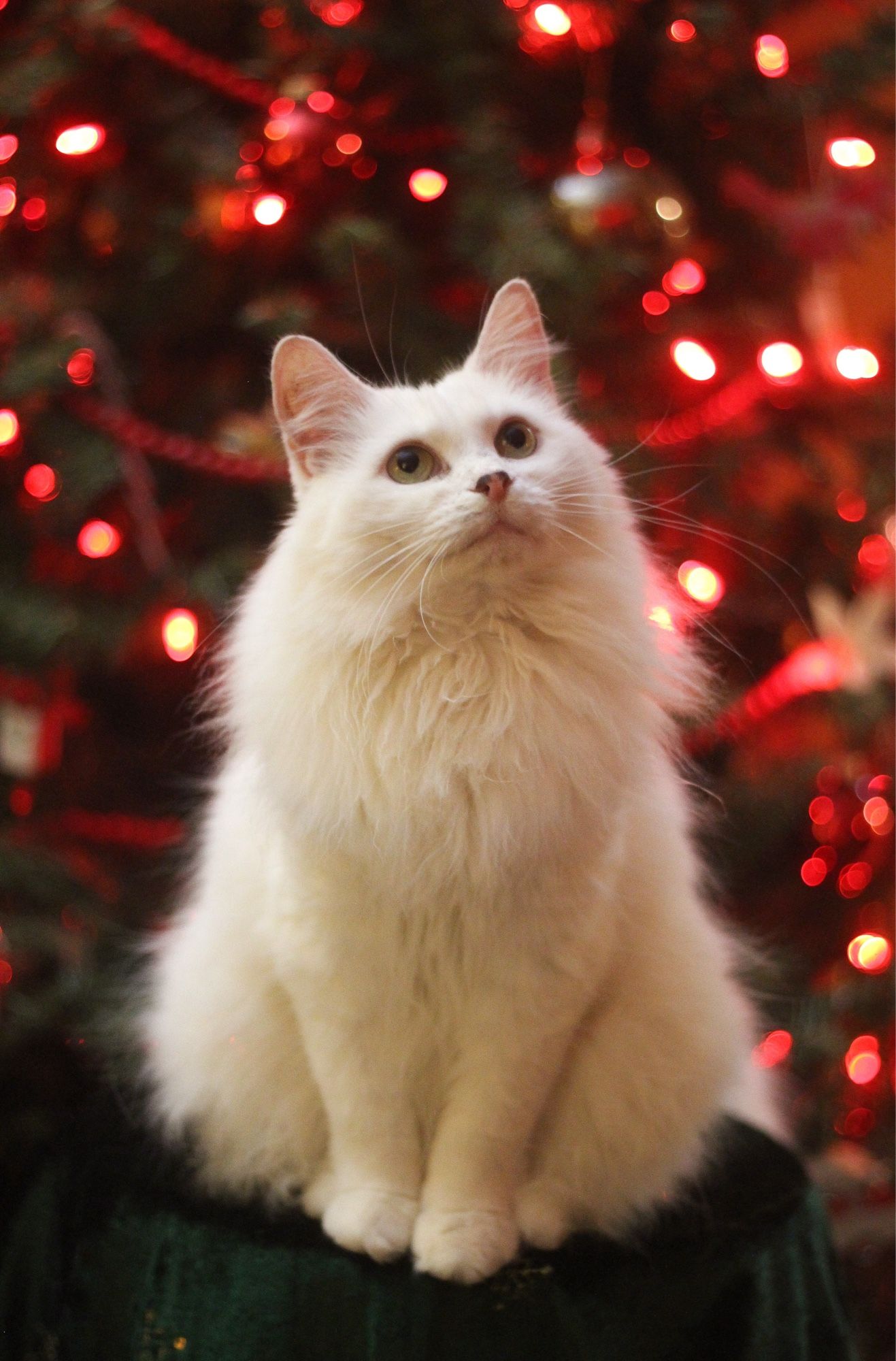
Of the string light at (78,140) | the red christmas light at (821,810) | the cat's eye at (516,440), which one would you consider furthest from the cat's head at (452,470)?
the red christmas light at (821,810)

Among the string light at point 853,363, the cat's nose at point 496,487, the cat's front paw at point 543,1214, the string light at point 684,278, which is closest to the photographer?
the cat's nose at point 496,487

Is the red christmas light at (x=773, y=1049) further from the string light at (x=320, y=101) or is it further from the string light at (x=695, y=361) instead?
the string light at (x=320, y=101)

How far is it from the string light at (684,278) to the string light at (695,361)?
9 centimetres

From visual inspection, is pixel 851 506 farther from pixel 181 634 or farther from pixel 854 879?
pixel 181 634

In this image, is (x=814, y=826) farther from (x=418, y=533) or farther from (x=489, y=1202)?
(x=418, y=533)

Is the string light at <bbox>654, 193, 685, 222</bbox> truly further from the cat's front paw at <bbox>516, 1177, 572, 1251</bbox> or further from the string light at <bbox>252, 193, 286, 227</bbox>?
the cat's front paw at <bbox>516, 1177, 572, 1251</bbox>

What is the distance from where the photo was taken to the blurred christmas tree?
2.74ft

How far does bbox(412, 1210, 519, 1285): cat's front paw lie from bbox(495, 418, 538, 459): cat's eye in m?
0.61

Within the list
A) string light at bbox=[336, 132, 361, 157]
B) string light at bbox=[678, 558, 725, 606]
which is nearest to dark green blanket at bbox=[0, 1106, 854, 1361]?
string light at bbox=[678, 558, 725, 606]

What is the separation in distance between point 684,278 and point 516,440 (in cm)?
32

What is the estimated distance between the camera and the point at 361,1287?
0.78 m

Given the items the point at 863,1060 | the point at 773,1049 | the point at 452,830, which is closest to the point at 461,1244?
the point at 452,830

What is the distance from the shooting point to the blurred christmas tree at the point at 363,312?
83 cm

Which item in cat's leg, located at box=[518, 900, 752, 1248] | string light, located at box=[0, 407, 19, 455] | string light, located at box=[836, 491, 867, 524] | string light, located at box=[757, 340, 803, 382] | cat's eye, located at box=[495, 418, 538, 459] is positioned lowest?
cat's leg, located at box=[518, 900, 752, 1248]
